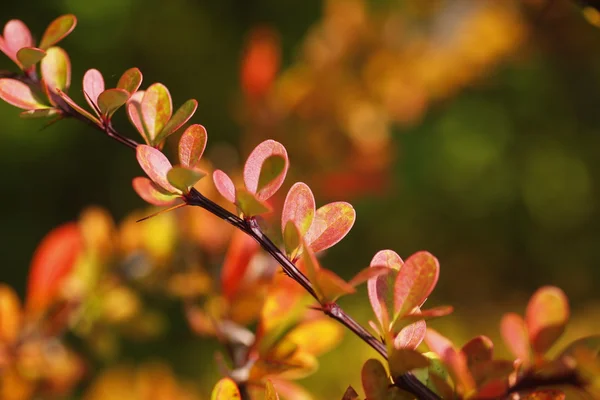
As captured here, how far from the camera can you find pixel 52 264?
66 cm

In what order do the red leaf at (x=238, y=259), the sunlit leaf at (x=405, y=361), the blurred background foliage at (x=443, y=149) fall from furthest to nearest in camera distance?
the blurred background foliage at (x=443, y=149)
the red leaf at (x=238, y=259)
the sunlit leaf at (x=405, y=361)

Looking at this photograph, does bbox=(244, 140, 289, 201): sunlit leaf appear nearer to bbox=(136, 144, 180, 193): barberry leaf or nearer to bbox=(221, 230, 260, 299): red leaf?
bbox=(136, 144, 180, 193): barberry leaf

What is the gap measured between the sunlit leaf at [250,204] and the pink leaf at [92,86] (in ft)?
0.39

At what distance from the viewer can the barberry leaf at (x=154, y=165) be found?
1.11 feet

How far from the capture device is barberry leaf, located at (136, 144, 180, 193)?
1.11ft

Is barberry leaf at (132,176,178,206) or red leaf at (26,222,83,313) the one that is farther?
red leaf at (26,222,83,313)

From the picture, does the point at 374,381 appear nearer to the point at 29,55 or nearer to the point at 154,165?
the point at 154,165

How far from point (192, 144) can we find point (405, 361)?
0.56ft

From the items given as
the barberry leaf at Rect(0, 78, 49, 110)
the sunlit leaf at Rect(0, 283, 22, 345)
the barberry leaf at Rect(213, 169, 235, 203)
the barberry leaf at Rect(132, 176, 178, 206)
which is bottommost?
the sunlit leaf at Rect(0, 283, 22, 345)

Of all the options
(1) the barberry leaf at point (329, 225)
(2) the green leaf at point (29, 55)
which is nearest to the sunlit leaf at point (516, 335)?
(1) the barberry leaf at point (329, 225)

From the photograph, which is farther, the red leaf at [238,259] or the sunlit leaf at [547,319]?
the red leaf at [238,259]

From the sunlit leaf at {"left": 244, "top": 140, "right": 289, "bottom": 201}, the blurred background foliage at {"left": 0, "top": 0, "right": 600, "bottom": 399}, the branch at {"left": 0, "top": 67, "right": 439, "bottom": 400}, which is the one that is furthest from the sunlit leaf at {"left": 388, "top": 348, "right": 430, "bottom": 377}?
the blurred background foliage at {"left": 0, "top": 0, "right": 600, "bottom": 399}

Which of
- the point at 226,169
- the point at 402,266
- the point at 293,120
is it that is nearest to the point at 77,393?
the point at 226,169

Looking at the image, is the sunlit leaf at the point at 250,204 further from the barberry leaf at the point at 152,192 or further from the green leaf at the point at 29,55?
the green leaf at the point at 29,55
